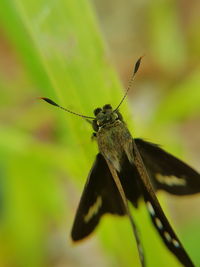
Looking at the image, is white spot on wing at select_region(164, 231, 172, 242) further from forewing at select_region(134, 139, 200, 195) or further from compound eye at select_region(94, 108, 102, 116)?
compound eye at select_region(94, 108, 102, 116)

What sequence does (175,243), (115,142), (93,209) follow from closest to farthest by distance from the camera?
(175,243) → (115,142) → (93,209)

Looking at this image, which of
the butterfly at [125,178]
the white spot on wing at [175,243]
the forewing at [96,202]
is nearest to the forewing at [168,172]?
the butterfly at [125,178]

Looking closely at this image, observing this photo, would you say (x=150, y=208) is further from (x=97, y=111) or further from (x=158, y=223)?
(x=97, y=111)

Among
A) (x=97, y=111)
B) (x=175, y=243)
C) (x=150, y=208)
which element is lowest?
(x=175, y=243)

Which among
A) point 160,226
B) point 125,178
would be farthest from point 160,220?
point 125,178

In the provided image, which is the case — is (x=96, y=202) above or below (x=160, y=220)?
above

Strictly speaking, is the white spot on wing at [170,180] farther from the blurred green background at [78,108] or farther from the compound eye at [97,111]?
the compound eye at [97,111]
